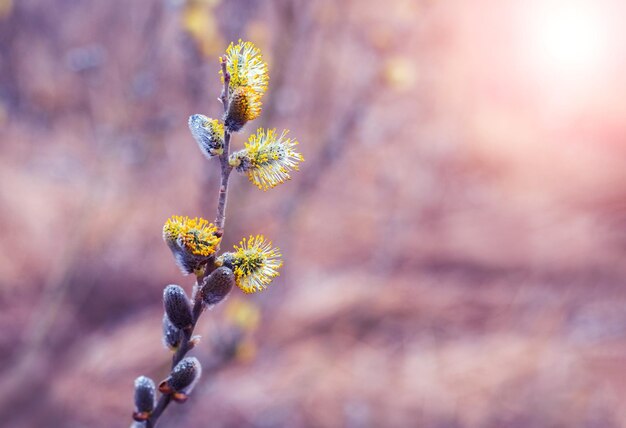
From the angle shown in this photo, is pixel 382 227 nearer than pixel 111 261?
No

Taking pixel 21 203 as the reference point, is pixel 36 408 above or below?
below

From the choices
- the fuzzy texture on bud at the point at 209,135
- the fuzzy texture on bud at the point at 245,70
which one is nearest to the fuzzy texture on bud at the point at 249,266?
the fuzzy texture on bud at the point at 209,135

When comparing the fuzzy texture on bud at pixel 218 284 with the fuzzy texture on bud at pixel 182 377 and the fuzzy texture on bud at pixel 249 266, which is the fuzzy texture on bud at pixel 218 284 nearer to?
the fuzzy texture on bud at pixel 249 266

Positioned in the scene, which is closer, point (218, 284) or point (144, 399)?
point (218, 284)

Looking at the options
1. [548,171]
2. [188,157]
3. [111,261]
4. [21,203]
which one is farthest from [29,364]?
[548,171]

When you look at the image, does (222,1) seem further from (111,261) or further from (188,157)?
(188,157)

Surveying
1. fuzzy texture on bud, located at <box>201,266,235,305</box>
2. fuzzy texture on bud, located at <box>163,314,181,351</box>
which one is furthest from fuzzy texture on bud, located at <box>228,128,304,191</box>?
fuzzy texture on bud, located at <box>163,314,181,351</box>

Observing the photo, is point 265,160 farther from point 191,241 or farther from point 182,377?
point 182,377

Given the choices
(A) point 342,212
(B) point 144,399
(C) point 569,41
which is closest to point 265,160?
(B) point 144,399
